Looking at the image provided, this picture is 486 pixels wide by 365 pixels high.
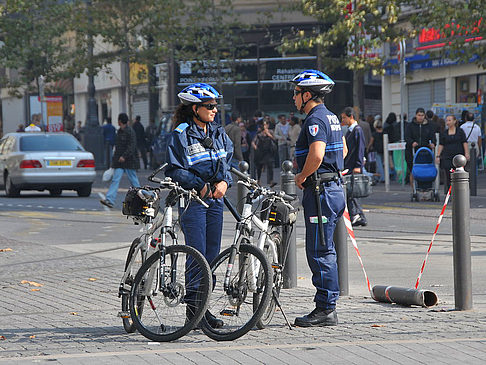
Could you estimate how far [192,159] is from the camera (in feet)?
23.5

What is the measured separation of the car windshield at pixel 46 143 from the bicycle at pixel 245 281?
16.4 m

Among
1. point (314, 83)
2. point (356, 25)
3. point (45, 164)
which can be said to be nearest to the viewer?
point (314, 83)

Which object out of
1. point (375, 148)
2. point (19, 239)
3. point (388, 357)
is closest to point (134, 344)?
point (388, 357)

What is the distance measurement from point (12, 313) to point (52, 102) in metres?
31.2

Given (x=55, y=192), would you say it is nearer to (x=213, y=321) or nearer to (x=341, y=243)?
(x=341, y=243)

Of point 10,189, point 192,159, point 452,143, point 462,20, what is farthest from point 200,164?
point 10,189

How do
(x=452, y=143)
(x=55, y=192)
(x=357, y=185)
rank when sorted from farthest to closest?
(x=55, y=192), (x=452, y=143), (x=357, y=185)

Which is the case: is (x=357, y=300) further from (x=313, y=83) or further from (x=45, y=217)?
(x=45, y=217)

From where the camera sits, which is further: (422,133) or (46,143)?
(46,143)

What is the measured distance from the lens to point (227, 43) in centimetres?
3912

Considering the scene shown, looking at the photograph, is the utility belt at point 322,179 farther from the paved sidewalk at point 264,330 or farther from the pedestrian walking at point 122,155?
the pedestrian walking at point 122,155

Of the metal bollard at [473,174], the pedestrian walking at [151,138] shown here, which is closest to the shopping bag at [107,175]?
the metal bollard at [473,174]

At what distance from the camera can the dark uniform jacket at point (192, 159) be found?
7.14 m

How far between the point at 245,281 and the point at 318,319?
0.65m
